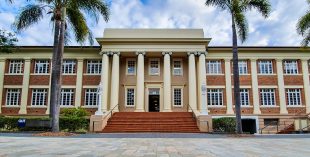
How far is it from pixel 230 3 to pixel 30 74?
2118cm

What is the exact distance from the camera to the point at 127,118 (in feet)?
76.6

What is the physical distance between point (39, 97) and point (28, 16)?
1148 centimetres

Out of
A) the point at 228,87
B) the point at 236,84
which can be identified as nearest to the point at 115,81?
the point at 228,87

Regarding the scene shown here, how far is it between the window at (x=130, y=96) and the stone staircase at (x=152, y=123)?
3.68m

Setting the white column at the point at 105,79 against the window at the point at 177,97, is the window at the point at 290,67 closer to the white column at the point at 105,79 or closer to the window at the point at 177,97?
the window at the point at 177,97

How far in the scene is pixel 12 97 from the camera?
28.3 metres

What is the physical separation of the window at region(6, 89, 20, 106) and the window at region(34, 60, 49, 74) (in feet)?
9.39

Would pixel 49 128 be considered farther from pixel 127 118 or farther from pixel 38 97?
pixel 38 97

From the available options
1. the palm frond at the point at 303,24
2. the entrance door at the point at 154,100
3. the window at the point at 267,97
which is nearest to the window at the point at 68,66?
the entrance door at the point at 154,100

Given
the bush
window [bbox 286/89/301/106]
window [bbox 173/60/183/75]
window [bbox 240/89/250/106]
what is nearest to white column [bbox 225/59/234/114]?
window [bbox 240/89/250/106]

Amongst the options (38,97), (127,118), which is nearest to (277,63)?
(127,118)

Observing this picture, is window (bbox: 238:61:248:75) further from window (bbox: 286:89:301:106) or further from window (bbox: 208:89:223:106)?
window (bbox: 286:89:301:106)

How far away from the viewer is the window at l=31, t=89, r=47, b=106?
28156 millimetres

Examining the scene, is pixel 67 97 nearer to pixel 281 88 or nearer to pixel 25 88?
pixel 25 88
